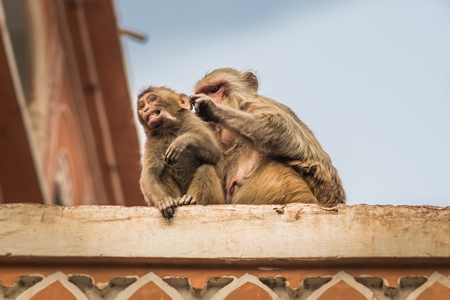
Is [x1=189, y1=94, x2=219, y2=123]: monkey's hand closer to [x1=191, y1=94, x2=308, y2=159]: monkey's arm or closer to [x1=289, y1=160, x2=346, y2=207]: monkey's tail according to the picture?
[x1=191, y1=94, x2=308, y2=159]: monkey's arm

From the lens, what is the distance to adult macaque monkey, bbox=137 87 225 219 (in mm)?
5879

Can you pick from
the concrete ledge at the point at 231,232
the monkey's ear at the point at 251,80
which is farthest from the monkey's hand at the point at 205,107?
the concrete ledge at the point at 231,232

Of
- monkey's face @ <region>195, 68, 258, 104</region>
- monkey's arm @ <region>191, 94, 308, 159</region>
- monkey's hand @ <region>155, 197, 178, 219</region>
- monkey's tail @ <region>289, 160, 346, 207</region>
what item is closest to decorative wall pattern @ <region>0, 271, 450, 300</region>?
Answer: monkey's hand @ <region>155, 197, 178, 219</region>

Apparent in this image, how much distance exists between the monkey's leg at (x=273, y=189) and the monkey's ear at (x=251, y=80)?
88 centimetres

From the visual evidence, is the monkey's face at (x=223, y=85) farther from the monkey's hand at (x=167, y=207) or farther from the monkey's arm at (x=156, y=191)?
the monkey's hand at (x=167, y=207)

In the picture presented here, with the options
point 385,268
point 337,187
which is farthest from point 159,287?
point 337,187

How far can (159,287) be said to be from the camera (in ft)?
16.5

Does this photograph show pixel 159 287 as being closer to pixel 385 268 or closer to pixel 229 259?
pixel 229 259

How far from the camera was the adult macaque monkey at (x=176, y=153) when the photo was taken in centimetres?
588

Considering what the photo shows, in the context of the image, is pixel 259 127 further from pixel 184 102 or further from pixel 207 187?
pixel 184 102

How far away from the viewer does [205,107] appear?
6.03 m

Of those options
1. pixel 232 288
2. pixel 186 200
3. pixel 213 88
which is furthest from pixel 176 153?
pixel 232 288

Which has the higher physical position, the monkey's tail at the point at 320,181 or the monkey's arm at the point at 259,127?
the monkey's arm at the point at 259,127

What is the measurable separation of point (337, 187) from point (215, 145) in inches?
26.4
